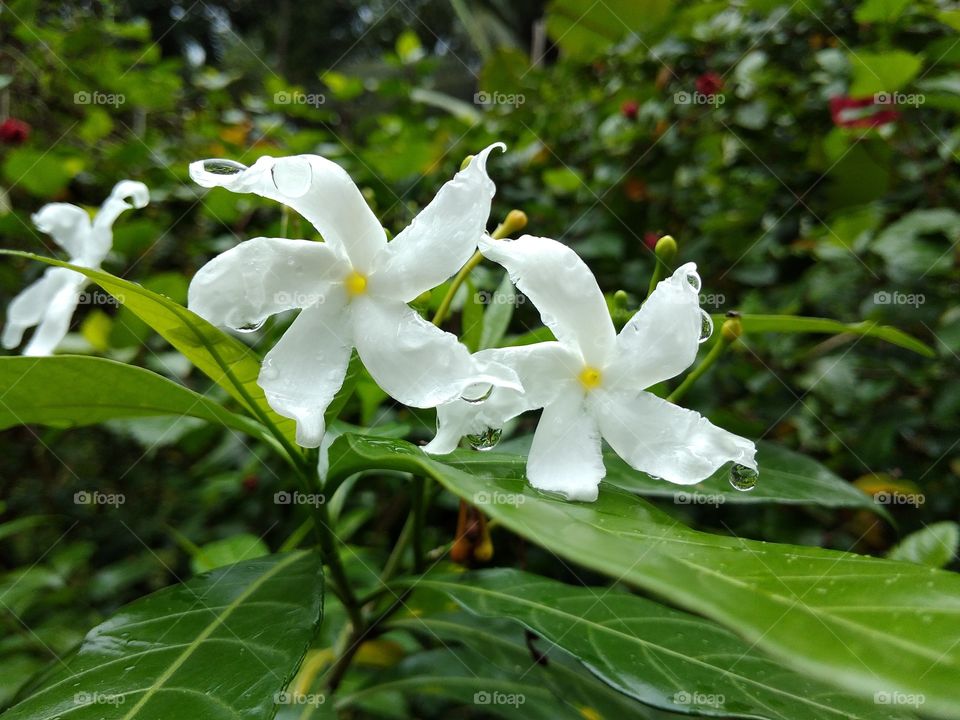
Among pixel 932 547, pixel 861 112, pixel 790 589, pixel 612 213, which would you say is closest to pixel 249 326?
pixel 790 589

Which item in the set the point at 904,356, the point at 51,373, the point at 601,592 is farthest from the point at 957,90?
the point at 51,373

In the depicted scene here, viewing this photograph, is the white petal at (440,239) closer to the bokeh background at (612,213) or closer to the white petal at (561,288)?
the white petal at (561,288)

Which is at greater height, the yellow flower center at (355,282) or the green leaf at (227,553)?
the yellow flower center at (355,282)

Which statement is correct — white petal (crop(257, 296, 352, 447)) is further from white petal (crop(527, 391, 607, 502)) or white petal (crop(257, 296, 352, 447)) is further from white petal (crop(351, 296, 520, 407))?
white petal (crop(527, 391, 607, 502))

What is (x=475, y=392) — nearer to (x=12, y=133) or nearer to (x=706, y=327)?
(x=706, y=327)

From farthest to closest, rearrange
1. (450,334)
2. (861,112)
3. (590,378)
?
(861,112) < (590,378) < (450,334)

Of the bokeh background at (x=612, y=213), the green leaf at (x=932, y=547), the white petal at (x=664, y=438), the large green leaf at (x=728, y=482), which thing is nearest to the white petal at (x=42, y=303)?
the bokeh background at (x=612, y=213)

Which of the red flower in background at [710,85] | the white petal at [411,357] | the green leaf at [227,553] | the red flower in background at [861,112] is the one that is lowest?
the green leaf at [227,553]
